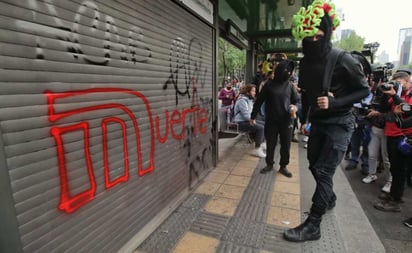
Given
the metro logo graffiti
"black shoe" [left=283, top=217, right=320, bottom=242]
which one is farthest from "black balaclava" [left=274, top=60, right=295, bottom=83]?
"black shoe" [left=283, top=217, right=320, bottom=242]

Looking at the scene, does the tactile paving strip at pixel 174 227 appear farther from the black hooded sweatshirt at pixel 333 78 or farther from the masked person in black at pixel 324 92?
the black hooded sweatshirt at pixel 333 78

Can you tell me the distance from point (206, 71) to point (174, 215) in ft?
7.60

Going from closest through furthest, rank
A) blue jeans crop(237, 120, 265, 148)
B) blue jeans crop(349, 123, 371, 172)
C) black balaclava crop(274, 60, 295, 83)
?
black balaclava crop(274, 60, 295, 83)
blue jeans crop(349, 123, 371, 172)
blue jeans crop(237, 120, 265, 148)

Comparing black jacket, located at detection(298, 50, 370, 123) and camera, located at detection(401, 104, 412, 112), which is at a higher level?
black jacket, located at detection(298, 50, 370, 123)

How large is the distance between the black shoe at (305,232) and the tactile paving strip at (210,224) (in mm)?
666

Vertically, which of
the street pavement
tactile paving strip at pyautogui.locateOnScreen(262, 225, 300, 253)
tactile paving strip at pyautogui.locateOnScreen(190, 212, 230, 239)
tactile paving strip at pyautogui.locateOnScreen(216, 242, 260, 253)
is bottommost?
the street pavement

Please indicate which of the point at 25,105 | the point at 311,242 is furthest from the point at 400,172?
the point at 25,105

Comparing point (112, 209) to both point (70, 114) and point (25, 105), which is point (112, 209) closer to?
point (70, 114)

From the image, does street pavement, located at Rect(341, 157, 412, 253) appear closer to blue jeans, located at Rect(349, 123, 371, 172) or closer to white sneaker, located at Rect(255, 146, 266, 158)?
blue jeans, located at Rect(349, 123, 371, 172)

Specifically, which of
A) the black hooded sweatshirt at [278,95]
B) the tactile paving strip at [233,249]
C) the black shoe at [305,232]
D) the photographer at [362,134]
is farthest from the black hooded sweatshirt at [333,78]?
the photographer at [362,134]

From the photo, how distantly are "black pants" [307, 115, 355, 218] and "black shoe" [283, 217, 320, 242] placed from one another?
0.32 feet

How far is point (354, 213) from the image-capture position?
3.04 m

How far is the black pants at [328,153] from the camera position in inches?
95.1

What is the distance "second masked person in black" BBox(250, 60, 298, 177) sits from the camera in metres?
4.09
